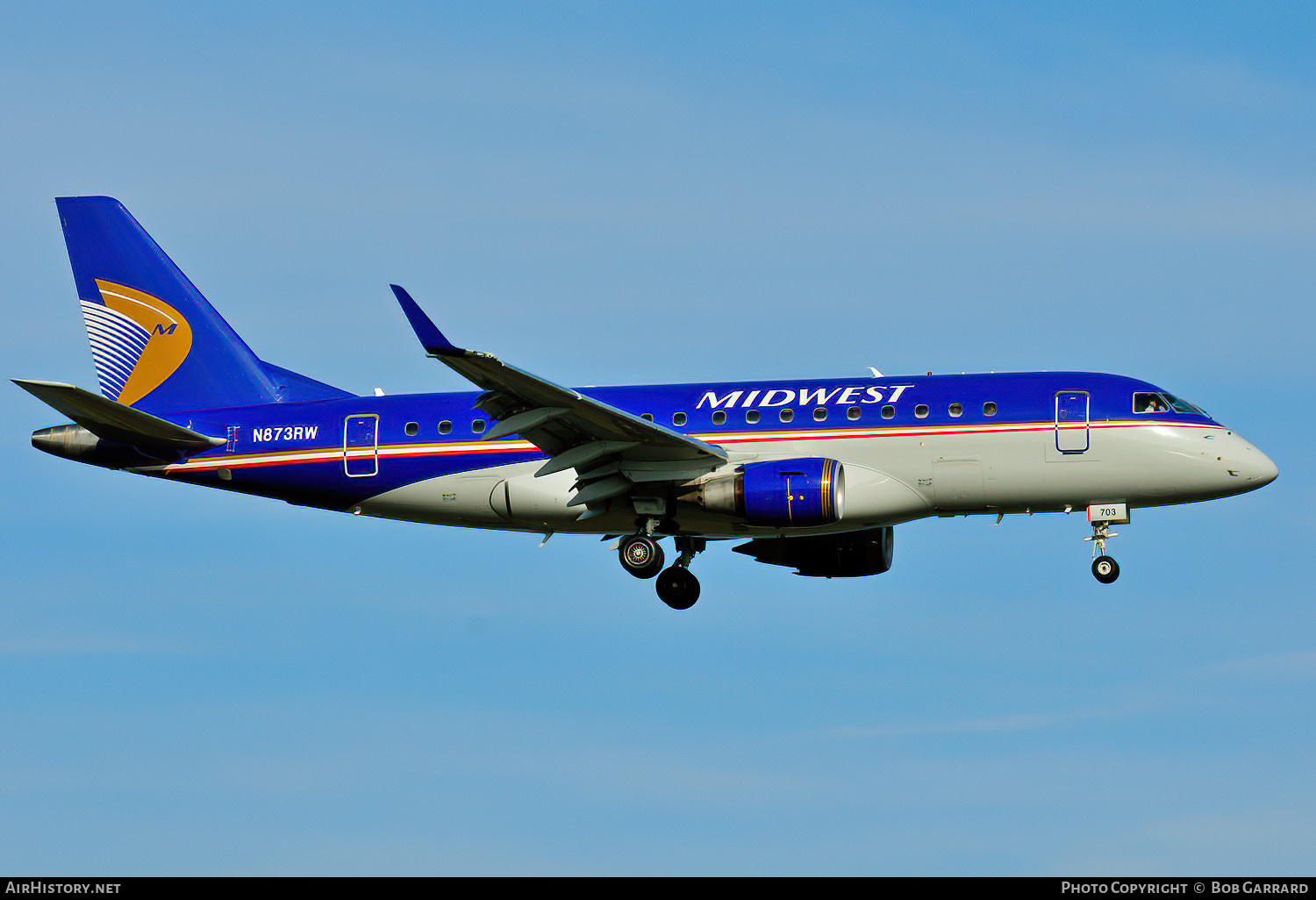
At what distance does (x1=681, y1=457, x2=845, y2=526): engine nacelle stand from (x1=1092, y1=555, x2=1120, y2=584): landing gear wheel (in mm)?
6224

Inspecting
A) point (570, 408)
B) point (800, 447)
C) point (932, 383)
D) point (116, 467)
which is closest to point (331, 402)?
point (116, 467)

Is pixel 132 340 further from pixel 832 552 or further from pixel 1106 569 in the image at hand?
pixel 1106 569

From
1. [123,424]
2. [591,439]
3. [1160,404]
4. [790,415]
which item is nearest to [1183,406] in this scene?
[1160,404]

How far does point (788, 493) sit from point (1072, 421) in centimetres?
681

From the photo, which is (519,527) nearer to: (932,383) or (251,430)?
(251,430)

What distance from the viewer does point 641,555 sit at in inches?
1559

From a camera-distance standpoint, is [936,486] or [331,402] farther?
[331,402]

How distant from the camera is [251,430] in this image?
4131 centimetres

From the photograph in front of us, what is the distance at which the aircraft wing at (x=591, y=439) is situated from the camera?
34.9 meters

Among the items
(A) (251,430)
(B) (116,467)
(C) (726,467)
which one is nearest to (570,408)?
(C) (726,467)

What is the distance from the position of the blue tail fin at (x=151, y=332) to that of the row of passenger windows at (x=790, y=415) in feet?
16.3

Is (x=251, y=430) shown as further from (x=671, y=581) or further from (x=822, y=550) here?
(x=822, y=550)

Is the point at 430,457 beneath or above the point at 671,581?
above

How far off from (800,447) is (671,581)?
19.0ft
